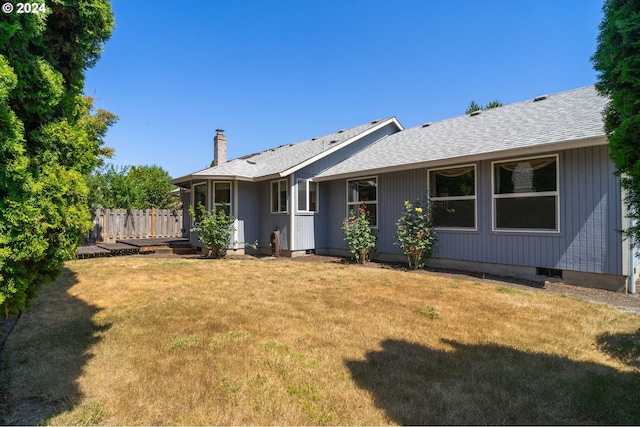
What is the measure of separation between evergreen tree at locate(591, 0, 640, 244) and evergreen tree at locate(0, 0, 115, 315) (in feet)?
13.5

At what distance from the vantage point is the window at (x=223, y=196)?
12812mm

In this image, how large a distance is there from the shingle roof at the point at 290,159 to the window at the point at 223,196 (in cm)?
52

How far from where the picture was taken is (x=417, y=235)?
9148mm

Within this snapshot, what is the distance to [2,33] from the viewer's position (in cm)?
216

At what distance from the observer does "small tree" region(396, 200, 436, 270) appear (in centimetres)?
910

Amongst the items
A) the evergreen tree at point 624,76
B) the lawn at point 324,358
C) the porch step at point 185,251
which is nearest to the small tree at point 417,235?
the lawn at point 324,358

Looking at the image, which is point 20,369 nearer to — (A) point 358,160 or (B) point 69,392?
(B) point 69,392

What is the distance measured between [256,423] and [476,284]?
20.0 ft

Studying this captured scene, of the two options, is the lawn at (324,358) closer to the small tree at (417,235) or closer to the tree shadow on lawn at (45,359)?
the tree shadow on lawn at (45,359)

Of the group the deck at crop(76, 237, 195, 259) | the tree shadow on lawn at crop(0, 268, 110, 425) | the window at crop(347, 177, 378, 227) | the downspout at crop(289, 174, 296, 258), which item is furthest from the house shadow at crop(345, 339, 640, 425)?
the deck at crop(76, 237, 195, 259)

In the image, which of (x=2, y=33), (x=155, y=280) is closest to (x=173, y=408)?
(x=2, y=33)

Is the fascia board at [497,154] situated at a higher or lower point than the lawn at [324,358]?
higher

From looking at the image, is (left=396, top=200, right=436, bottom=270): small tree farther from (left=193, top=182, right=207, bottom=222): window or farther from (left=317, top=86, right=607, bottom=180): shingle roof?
(left=193, top=182, right=207, bottom=222): window

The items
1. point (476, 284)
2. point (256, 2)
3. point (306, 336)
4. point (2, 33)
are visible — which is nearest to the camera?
point (2, 33)
